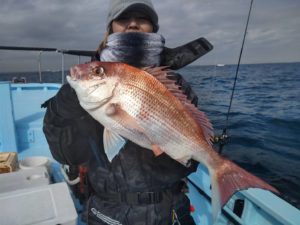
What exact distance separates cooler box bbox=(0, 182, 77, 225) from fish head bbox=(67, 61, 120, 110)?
104 centimetres

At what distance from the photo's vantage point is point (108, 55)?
2453 millimetres

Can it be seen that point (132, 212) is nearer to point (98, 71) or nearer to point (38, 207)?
point (38, 207)

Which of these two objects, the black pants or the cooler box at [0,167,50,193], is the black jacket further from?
the cooler box at [0,167,50,193]

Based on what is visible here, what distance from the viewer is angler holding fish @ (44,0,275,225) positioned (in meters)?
1.97

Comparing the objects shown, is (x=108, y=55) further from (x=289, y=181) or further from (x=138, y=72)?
(x=289, y=181)

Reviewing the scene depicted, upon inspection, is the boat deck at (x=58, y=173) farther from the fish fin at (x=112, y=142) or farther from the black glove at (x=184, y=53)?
the black glove at (x=184, y=53)

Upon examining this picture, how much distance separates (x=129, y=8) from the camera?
97.0 inches

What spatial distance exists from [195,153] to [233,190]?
1.38ft

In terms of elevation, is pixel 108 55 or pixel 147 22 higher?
pixel 147 22

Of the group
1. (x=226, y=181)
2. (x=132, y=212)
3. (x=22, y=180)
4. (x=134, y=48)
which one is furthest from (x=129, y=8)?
(x=22, y=180)

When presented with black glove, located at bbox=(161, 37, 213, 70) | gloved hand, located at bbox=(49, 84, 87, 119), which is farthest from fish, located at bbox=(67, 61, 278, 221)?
black glove, located at bbox=(161, 37, 213, 70)

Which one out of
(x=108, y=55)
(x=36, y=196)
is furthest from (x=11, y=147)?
(x=108, y=55)

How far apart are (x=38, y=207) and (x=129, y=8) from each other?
6.53 feet

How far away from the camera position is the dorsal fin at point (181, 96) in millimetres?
2119
